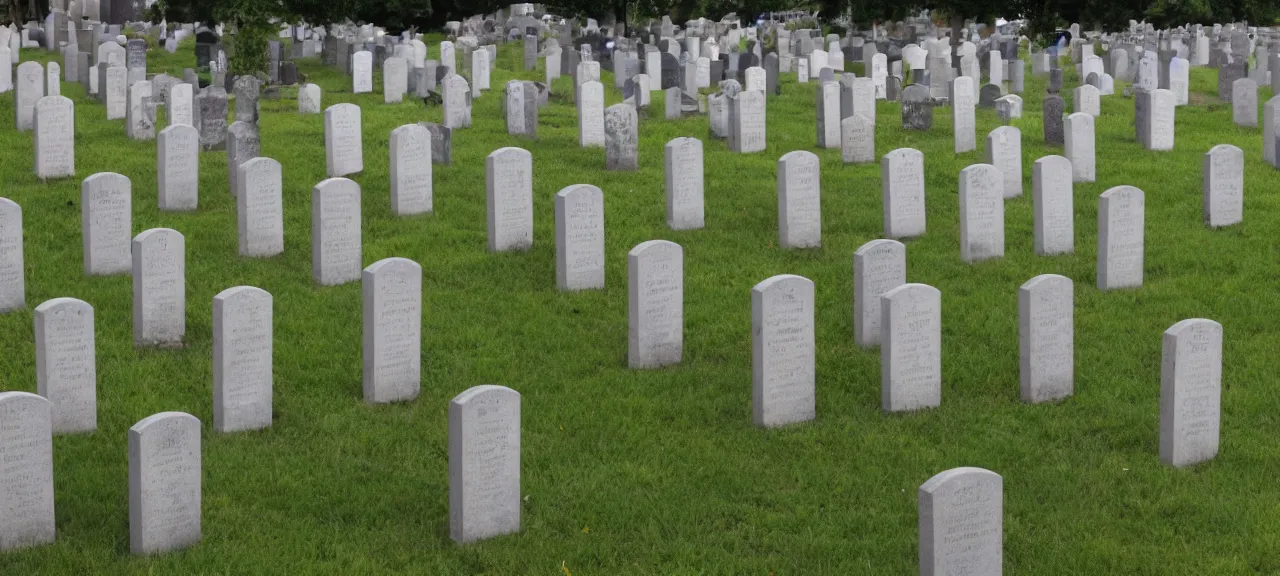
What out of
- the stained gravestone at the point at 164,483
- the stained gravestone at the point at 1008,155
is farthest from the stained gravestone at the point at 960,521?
the stained gravestone at the point at 1008,155

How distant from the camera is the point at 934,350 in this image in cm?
935

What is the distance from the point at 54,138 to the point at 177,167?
199cm

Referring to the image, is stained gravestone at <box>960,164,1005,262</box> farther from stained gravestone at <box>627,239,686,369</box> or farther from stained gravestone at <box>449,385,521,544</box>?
stained gravestone at <box>449,385,521,544</box>

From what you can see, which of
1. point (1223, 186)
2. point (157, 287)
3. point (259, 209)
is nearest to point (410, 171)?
point (259, 209)

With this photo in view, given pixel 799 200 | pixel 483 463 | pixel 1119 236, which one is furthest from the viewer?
pixel 799 200

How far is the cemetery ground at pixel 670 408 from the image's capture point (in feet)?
24.1

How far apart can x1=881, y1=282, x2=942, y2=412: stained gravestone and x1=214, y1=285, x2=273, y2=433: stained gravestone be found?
341 centimetres

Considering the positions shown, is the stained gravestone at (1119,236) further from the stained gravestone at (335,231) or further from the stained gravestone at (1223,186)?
the stained gravestone at (335,231)

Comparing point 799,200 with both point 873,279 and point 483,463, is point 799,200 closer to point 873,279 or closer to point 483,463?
point 873,279

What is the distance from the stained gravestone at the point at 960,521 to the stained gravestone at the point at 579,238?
5.61 m

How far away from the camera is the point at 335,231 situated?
12.0 meters

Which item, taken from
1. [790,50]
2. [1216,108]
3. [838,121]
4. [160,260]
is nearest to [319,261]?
[160,260]

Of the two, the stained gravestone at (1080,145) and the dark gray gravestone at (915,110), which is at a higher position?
the stained gravestone at (1080,145)

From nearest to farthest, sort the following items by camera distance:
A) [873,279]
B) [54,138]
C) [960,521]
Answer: [960,521] → [873,279] → [54,138]
